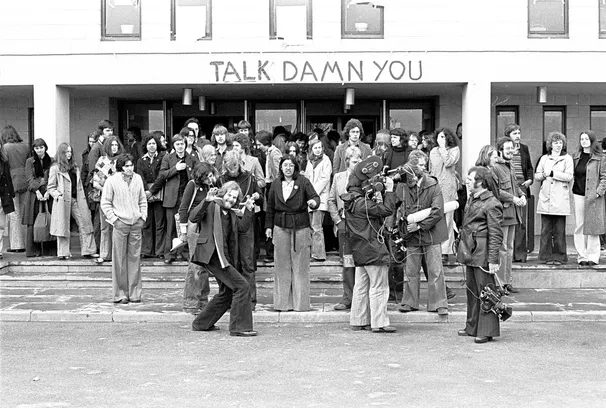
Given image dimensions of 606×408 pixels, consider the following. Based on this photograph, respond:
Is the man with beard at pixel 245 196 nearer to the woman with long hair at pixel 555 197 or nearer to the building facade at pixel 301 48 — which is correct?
the building facade at pixel 301 48

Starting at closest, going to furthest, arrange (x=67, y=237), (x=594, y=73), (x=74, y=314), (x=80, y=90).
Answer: (x=74, y=314) → (x=67, y=237) → (x=594, y=73) → (x=80, y=90)

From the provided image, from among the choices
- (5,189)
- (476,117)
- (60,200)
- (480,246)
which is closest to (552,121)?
(476,117)

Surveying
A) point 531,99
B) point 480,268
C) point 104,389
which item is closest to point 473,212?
point 480,268

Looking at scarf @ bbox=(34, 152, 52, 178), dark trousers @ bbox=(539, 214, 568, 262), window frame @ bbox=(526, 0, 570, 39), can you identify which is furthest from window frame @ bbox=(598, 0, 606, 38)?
scarf @ bbox=(34, 152, 52, 178)

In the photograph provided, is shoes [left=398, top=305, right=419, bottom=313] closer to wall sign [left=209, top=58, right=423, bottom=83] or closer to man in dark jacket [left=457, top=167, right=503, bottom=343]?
Result: man in dark jacket [left=457, top=167, right=503, bottom=343]

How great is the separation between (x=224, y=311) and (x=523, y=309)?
383 centimetres

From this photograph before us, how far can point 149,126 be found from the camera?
62.7 feet

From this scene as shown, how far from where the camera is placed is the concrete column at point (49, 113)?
1617 cm

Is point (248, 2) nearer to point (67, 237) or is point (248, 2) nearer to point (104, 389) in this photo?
point (67, 237)

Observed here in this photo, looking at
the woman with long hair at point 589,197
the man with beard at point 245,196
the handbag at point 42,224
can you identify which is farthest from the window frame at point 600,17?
the handbag at point 42,224

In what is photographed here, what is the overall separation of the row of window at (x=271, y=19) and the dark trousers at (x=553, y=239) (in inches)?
179

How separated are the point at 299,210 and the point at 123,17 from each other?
265 inches

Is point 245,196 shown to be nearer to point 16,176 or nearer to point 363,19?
point 16,176

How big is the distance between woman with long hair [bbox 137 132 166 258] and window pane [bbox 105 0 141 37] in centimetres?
270
